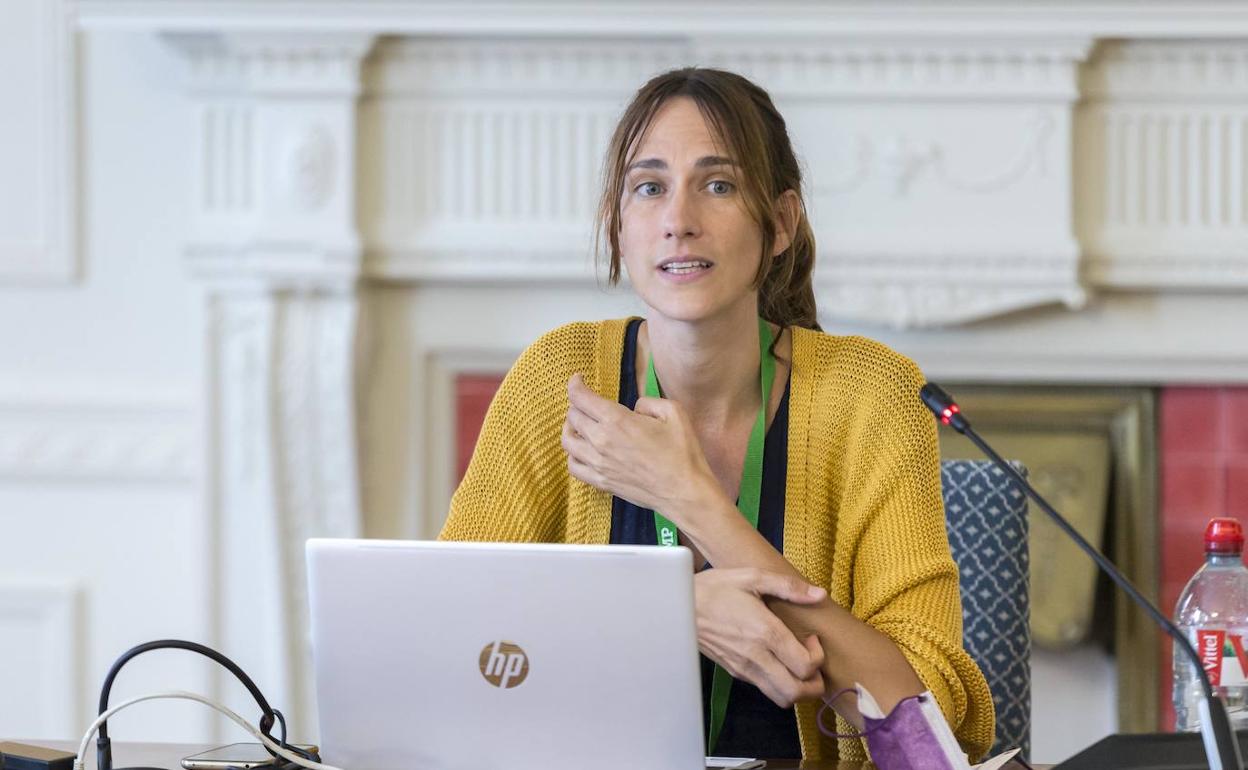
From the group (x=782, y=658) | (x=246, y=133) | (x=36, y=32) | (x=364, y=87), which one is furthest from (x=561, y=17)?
(x=782, y=658)

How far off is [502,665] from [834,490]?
52cm

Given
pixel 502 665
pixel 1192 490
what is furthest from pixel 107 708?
pixel 1192 490

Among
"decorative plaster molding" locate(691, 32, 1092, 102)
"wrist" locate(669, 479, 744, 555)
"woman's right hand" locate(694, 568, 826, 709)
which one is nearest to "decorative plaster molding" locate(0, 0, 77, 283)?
"decorative plaster molding" locate(691, 32, 1092, 102)

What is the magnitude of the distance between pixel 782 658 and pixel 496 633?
0.29m

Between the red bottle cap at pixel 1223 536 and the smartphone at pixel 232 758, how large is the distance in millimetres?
804

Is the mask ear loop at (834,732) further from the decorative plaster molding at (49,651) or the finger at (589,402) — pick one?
the decorative plaster molding at (49,651)

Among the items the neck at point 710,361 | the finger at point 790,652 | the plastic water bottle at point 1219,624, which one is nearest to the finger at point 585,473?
the neck at point 710,361

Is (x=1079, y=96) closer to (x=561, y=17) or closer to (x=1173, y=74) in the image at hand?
(x=1173, y=74)

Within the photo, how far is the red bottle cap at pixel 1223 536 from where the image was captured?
4.39ft

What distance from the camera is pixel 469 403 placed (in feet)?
8.08

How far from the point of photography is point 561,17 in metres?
2.27

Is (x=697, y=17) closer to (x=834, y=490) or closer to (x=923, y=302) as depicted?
(x=923, y=302)

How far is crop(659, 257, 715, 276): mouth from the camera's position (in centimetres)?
139

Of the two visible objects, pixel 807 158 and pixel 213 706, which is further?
pixel 807 158
